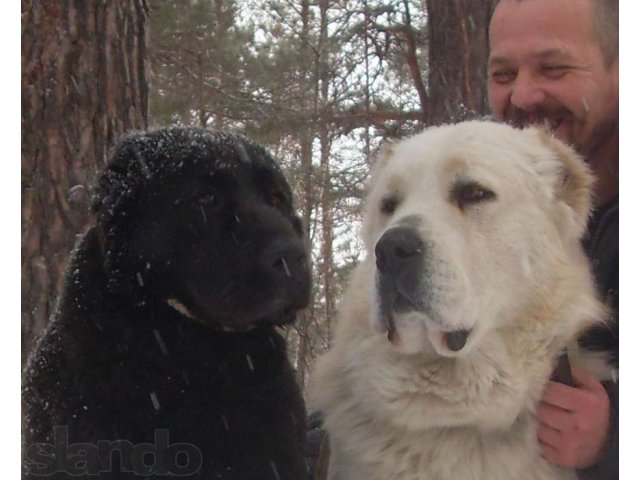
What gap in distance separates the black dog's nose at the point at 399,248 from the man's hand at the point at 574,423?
582 millimetres

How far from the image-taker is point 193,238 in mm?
1964

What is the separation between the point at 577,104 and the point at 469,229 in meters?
0.72

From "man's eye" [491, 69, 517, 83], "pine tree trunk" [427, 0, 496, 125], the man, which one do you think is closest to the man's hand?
the man

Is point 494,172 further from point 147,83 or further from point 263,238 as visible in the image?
point 147,83

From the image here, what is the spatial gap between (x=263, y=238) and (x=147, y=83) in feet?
3.51

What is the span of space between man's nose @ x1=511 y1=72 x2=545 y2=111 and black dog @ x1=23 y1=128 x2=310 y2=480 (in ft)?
3.14

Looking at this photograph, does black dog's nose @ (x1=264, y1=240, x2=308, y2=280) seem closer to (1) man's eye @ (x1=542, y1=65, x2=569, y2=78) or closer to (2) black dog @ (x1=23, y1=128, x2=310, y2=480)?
(2) black dog @ (x1=23, y1=128, x2=310, y2=480)

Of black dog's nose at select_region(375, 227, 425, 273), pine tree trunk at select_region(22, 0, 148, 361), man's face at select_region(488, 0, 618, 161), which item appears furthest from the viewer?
pine tree trunk at select_region(22, 0, 148, 361)

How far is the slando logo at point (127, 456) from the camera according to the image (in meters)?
1.90

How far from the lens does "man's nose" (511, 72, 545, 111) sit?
237cm

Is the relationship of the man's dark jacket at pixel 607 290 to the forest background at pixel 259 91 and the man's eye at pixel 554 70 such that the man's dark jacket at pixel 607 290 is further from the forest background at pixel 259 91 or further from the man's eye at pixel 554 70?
the forest background at pixel 259 91

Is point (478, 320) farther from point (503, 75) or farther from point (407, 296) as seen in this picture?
point (503, 75)

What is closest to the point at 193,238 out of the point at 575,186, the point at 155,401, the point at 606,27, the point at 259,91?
the point at 155,401
